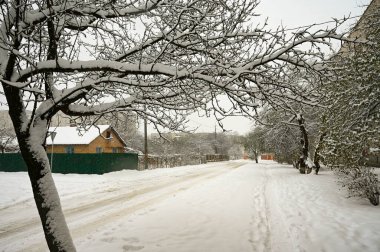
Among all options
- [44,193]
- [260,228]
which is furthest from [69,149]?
[44,193]

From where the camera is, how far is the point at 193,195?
1212 centimetres

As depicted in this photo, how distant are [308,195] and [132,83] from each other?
9.90 meters

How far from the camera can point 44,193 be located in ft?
12.9

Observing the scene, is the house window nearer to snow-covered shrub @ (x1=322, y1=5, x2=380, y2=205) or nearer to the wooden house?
the wooden house

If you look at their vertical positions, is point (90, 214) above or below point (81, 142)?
below

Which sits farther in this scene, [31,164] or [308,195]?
[308,195]

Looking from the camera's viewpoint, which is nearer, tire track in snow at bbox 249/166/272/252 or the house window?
tire track in snow at bbox 249/166/272/252

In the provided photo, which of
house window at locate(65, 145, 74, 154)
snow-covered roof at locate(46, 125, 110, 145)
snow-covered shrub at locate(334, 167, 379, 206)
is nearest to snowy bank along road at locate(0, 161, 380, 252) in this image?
snow-covered shrub at locate(334, 167, 379, 206)

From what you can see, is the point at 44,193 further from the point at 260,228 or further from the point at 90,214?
the point at 90,214

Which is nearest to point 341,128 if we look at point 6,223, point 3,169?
point 6,223

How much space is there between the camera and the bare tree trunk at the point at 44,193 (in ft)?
12.8

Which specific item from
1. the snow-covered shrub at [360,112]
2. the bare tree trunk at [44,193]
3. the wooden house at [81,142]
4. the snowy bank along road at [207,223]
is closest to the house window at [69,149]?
the wooden house at [81,142]

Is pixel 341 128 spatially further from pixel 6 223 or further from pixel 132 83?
pixel 6 223

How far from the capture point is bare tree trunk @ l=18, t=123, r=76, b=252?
3.89 metres
